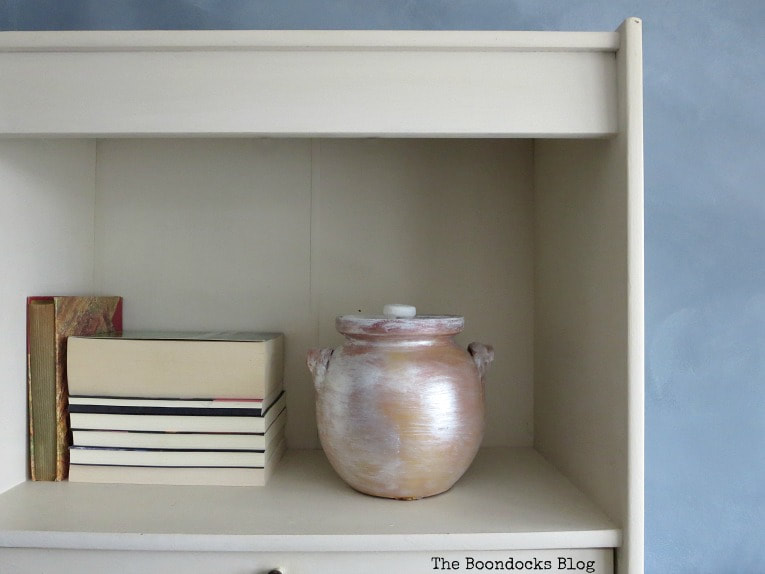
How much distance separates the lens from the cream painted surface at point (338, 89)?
0.65 metres

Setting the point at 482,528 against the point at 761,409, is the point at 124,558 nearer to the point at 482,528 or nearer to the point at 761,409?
the point at 482,528

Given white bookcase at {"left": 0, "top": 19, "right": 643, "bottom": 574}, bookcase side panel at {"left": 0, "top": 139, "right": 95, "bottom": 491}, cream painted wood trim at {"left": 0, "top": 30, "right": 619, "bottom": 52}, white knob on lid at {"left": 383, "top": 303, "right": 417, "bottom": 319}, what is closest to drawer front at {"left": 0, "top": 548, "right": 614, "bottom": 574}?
white bookcase at {"left": 0, "top": 19, "right": 643, "bottom": 574}

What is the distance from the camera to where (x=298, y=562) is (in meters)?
0.64

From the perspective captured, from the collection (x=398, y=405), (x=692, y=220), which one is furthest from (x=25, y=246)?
(x=692, y=220)

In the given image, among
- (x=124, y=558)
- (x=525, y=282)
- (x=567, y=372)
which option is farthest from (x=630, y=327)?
(x=124, y=558)

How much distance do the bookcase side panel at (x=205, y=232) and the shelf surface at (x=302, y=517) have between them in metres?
0.25

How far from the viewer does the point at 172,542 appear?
634mm

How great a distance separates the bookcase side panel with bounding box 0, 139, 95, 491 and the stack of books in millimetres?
64

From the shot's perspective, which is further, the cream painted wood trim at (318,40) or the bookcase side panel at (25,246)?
the bookcase side panel at (25,246)

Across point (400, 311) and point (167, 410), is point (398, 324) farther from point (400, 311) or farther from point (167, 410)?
point (167, 410)

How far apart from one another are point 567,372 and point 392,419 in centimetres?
27

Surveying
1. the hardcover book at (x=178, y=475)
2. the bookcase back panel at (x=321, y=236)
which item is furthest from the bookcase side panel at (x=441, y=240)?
the hardcover book at (x=178, y=475)

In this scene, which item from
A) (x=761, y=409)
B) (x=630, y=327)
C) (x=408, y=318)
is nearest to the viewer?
(x=630, y=327)

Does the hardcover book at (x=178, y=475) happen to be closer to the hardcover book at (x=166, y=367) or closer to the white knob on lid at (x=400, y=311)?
the hardcover book at (x=166, y=367)
